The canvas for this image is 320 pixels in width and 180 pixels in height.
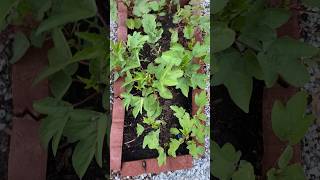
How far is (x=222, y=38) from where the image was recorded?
3.43ft

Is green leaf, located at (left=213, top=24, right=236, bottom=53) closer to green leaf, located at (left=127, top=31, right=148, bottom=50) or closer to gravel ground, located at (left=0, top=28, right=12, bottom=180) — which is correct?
green leaf, located at (left=127, top=31, right=148, bottom=50)

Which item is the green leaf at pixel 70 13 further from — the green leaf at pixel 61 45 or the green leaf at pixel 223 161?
the green leaf at pixel 223 161

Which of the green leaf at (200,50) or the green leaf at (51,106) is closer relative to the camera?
the green leaf at (200,50)

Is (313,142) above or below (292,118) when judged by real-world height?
below

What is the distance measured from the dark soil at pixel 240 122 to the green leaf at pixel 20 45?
46 centimetres

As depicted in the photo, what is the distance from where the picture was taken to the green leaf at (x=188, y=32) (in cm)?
71

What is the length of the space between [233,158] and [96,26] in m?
0.43

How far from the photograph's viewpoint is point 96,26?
1.22 metres

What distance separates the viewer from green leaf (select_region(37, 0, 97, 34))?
3.49 feet

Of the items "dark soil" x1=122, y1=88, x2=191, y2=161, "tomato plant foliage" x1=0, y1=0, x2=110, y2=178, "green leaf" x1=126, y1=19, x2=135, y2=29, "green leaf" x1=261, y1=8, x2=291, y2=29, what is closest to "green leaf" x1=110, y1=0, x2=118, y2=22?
"green leaf" x1=126, y1=19, x2=135, y2=29

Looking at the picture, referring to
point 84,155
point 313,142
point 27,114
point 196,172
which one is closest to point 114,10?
point 196,172

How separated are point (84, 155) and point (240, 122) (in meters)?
0.42

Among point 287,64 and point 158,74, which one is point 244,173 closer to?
point 287,64

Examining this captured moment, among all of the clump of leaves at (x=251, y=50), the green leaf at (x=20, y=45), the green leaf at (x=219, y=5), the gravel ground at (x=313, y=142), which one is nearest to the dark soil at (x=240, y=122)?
the gravel ground at (x=313, y=142)
